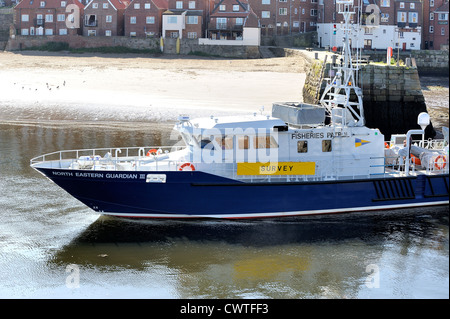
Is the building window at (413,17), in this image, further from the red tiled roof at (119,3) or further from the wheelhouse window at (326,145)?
the wheelhouse window at (326,145)

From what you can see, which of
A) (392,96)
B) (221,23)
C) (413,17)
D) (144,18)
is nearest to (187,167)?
(392,96)

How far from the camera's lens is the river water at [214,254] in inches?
580

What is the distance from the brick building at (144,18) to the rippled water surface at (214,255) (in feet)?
124

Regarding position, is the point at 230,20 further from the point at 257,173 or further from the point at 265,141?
the point at 257,173

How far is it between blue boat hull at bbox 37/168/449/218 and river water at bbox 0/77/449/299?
0.30 metres

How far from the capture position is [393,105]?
33.0 meters

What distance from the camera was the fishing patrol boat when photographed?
1855cm

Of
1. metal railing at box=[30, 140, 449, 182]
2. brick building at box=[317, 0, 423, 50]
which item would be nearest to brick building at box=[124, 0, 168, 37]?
brick building at box=[317, 0, 423, 50]

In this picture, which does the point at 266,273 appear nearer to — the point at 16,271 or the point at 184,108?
the point at 16,271

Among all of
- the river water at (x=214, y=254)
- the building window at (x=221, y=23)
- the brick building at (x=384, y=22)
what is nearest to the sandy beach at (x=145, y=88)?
the building window at (x=221, y=23)

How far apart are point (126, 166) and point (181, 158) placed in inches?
60.5
